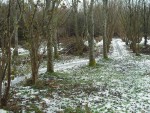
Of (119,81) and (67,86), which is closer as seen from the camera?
(67,86)

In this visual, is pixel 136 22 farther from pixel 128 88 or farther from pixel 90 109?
pixel 90 109

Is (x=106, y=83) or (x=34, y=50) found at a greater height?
(x=34, y=50)

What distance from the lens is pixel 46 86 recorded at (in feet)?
41.3

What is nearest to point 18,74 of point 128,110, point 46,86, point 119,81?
point 46,86

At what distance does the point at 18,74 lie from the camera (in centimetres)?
1655

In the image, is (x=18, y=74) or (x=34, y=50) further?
(x=18, y=74)

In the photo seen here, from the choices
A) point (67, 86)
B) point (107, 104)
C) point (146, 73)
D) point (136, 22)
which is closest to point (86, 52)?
point (136, 22)

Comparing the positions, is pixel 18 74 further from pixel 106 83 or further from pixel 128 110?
pixel 128 110

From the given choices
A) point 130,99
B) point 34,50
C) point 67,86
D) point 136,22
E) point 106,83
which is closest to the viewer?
point 130,99

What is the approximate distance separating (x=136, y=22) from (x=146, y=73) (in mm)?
14124

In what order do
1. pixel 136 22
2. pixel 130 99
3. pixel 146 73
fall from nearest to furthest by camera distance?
pixel 130 99 → pixel 146 73 → pixel 136 22

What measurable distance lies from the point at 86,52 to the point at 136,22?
626cm

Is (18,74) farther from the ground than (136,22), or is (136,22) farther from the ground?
(136,22)

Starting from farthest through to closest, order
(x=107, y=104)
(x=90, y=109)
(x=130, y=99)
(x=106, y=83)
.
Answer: (x=106, y=83) → (x=130, y=99) → (x=107, y=104) → (x=90, y=109)
